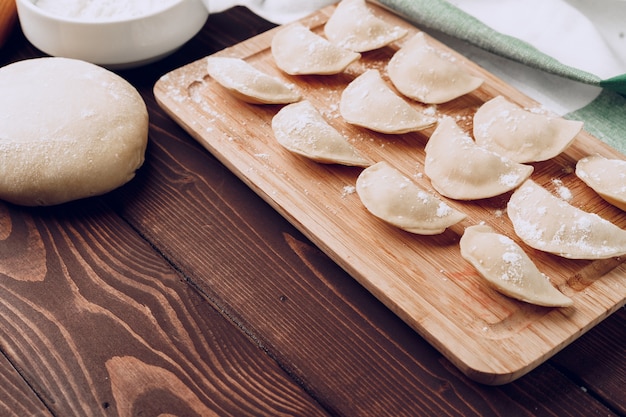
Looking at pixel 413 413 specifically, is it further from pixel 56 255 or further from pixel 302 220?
pixel 56 255

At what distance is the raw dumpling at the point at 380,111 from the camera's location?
141cm

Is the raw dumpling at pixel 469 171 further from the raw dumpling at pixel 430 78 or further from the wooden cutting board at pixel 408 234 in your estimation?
the raw dumpling at pixel 430 78

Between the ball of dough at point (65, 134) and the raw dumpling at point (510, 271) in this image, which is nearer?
the raw dumpling at point (510, 271)

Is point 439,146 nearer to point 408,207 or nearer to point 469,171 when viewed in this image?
point 469,171

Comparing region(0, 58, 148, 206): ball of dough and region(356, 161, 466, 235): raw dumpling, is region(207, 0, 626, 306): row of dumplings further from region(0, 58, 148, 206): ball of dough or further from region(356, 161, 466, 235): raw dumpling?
region(0, 58, 148, 206): ball of dough

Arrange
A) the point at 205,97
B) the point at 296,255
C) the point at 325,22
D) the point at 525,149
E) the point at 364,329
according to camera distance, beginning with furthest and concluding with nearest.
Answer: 1. the point at 325,22
2. the point at 205,97
3. the point at 525,149
4. the point at 296,255
5. the point at 364,329

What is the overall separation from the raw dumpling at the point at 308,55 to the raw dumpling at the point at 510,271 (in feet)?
1.85

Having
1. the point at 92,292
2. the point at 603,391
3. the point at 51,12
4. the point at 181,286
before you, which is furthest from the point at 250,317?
the point at 51,12

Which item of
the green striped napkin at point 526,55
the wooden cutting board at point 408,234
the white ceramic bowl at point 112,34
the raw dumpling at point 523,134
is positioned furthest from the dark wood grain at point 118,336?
the green striped napkin at point 526,55

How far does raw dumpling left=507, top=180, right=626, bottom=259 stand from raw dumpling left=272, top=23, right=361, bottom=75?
20.9 inches

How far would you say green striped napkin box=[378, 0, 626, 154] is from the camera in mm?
1555

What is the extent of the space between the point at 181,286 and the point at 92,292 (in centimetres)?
14

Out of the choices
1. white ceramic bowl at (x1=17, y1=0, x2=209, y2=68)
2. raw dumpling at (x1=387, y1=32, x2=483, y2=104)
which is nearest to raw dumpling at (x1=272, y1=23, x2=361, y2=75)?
raw dumpling at (x1=387, y1=32, x2=483, y2=104)

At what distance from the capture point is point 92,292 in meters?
1.17
